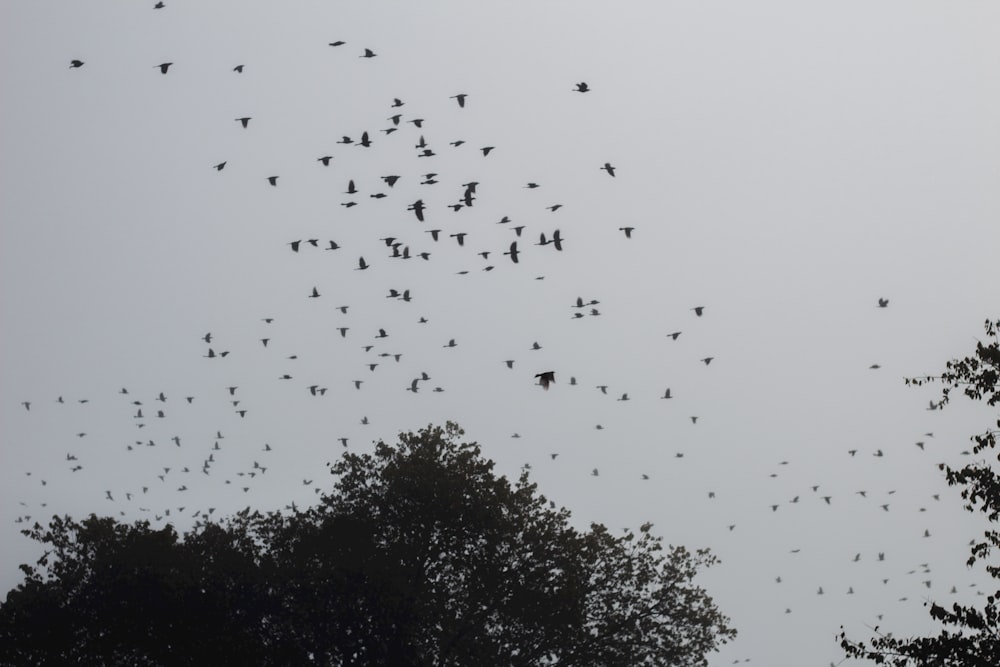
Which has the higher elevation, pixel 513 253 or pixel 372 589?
pixel 513 253

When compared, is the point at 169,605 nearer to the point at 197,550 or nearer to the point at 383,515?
the point at 197,550

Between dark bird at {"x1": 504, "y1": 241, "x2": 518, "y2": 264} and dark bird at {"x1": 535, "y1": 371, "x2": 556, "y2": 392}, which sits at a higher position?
dark bird at {"x1": 504, "y1": 241, "x2": 518, "y2": 264}

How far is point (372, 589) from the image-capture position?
3231cm

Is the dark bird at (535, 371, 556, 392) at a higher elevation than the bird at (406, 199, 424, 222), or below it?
below

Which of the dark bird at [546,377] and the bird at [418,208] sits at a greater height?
the bird at [418,208]

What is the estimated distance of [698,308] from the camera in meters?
40.9

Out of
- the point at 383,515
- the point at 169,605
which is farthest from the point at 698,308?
the point at 169,605

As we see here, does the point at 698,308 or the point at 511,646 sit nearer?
the point at 511,646

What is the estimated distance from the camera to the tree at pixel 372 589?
3231cm

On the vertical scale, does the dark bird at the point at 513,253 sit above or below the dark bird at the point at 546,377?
above

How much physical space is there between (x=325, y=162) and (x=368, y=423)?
571 inches

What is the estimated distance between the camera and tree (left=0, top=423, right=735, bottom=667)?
32312 millimetres

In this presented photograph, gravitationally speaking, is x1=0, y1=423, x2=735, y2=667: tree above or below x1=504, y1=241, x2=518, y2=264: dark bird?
below

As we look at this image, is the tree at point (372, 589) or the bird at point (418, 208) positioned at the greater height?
the bird at point (418, 208)
